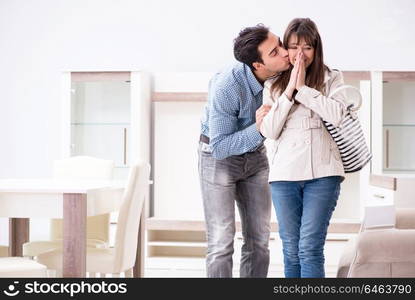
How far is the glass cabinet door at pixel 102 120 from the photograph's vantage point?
555 cm

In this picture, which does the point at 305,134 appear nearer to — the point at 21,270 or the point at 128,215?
the point at 128,215

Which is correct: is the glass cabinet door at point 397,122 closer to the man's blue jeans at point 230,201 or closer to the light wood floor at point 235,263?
the light wood floor at point 235,263

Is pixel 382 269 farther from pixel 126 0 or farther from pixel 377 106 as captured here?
pixel 126 0

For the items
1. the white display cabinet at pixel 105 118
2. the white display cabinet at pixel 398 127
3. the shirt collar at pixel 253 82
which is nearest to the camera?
the shirt collar at pixel 253 82

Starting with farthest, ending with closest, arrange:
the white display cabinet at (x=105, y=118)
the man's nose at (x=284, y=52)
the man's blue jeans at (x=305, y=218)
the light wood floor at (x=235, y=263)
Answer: the white display cabinet at (x=105, y=118) → the light wood floor at (x=235, y=263) → the man's nose at (x=284, y=52) → the man's blue jeans at (x=305, y=218)

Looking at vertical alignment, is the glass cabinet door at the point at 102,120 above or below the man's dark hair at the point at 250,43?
below

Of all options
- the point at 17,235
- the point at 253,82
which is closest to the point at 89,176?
the point at 17,235

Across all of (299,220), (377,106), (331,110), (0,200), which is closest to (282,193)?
(299,220)

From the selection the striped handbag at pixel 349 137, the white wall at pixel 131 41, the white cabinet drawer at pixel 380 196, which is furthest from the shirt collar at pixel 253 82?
the white wall at pixel 131 41

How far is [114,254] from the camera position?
3402 mm

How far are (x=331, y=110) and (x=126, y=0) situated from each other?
3.67 metres

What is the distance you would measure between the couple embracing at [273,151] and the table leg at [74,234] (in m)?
0.54

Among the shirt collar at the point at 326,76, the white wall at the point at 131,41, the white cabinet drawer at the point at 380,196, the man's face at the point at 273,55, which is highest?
the white wall at the point at 131,41

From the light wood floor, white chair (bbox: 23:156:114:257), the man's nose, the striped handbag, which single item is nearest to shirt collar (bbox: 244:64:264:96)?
the man's nose
